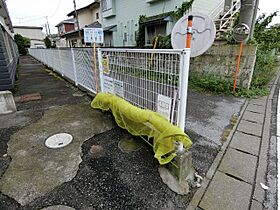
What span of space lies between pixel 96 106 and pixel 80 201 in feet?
7.67

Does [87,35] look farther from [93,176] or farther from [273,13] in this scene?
[273,13]

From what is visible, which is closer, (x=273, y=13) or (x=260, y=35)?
(x=260, y=35)

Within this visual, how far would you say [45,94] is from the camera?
5195mm

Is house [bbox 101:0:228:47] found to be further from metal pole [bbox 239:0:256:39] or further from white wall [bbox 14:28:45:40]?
white wall [bbox 14:28:45:40]

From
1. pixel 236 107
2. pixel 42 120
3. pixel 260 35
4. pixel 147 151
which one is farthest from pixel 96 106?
pixel 260 35

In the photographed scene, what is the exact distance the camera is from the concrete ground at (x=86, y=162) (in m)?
1.61

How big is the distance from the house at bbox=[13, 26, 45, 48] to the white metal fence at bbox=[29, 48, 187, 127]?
138 feet

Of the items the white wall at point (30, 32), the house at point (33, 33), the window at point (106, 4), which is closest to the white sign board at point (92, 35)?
the window at point (106, 4)

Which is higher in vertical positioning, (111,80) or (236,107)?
(111,80)

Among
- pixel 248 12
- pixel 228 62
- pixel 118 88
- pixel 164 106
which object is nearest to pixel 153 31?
pixel 248 12

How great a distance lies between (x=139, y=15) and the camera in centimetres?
1190

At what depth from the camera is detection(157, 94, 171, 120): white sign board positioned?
6.37 feet

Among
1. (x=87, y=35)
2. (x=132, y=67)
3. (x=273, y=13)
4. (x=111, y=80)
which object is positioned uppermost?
(x=273, y=13)

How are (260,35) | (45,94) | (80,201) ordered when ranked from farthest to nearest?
(260,35) → (45,94) → (80,201)
